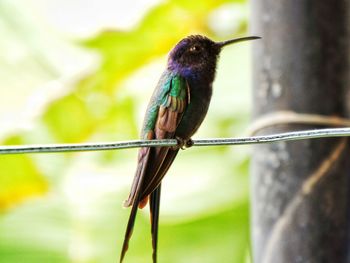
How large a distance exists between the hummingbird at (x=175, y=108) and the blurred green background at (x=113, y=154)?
71cm

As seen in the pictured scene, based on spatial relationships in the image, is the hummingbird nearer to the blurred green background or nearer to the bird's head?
the bird's head

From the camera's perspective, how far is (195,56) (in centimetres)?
134

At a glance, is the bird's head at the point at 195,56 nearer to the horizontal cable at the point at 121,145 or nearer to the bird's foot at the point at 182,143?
the bird's foot at the point at 182,143

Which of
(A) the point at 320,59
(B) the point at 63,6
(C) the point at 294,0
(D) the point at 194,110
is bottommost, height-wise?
(D) the point at 194,110

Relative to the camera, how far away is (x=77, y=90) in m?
2.28

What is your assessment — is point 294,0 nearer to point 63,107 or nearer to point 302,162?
point 302,162

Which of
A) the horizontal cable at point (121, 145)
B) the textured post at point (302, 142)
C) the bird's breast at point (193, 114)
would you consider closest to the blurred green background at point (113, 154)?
the textured post at point (302, 142)

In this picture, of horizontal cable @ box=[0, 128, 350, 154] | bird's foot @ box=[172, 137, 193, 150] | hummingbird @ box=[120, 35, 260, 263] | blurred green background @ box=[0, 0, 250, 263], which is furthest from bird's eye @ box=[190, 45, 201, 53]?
blurred green background @ box=[0, 0, 250, 263]

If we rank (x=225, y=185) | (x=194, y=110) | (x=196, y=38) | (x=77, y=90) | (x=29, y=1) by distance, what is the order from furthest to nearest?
(x=29, y=1) < (x=77, y=90) < (x=225, y=185) < (x=196, y=38) < (x=194, y=110)

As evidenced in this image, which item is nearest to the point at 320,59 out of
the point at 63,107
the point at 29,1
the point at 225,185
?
the point at 225,185

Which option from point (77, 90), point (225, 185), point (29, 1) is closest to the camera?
point (225, 185)

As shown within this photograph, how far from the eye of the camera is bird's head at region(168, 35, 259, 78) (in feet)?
4.26

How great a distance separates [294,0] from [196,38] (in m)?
0.21

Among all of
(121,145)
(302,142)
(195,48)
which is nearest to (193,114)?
(195,48)
